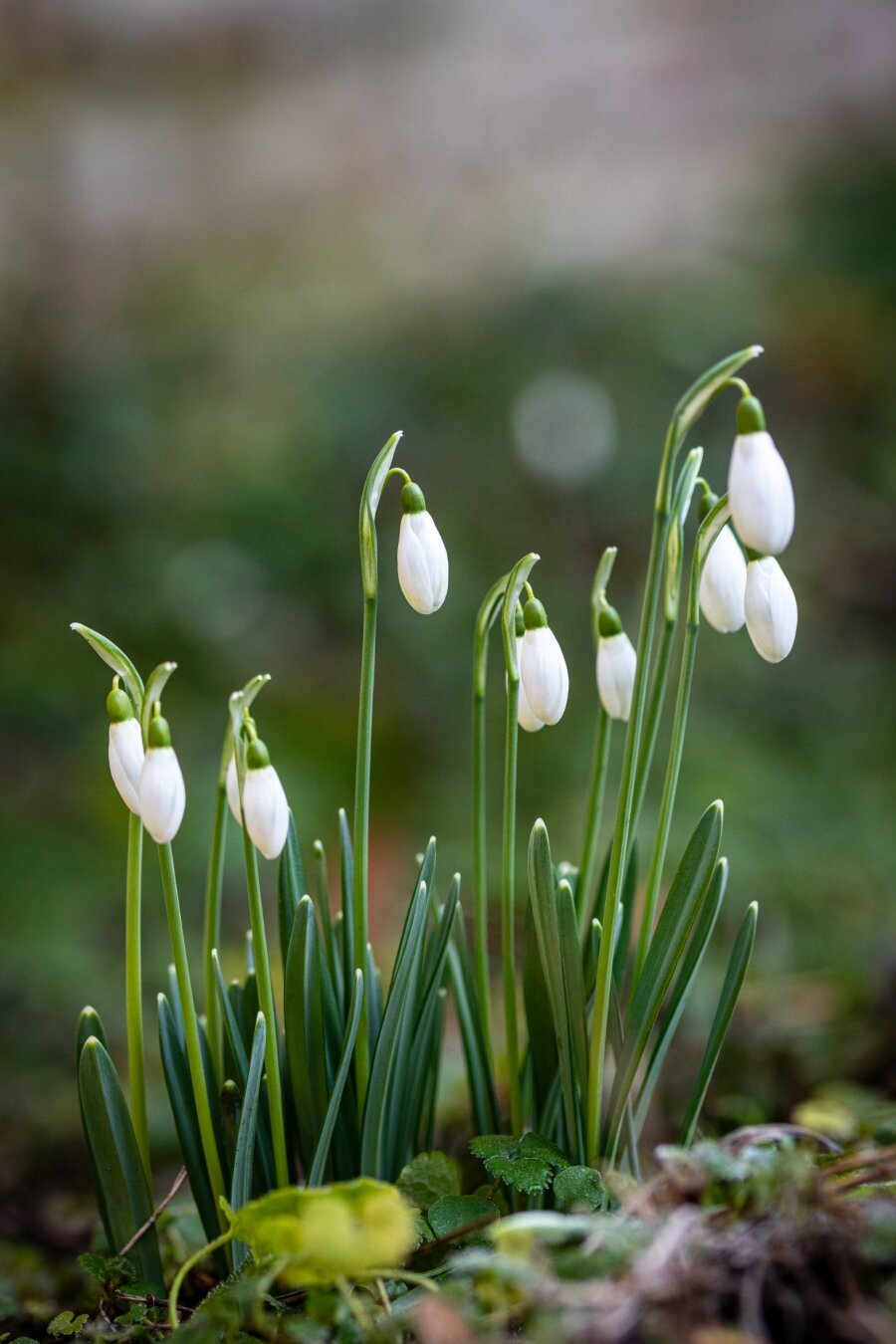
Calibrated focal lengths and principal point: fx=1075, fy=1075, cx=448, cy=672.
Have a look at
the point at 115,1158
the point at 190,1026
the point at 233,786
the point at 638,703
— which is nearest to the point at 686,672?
the point at 638,703

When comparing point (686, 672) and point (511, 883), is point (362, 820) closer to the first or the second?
point (511, 883)

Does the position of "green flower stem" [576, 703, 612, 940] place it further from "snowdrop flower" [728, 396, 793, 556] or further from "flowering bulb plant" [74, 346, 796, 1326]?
"snowdrop flower" [728, 396, 793, 556]

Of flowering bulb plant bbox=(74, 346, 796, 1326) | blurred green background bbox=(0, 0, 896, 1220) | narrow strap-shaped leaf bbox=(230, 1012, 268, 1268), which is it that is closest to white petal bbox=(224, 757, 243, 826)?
flowering bulb plant bbox=(74, 346, 796, 1326)

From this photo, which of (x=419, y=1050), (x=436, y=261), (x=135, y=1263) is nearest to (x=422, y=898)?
(x=419, y=1050)

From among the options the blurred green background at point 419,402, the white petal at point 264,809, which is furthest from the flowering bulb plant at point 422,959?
the blurred green background at point 419,402

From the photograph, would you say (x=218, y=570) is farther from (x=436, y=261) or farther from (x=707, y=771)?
(x=436, y=261)

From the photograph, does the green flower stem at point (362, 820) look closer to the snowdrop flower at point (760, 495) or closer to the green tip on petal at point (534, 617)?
the green tip on petal at point (534, 617)

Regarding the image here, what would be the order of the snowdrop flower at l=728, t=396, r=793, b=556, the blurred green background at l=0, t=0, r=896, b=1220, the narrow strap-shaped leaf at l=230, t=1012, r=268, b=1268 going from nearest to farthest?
the snowdrop flower at l=728, t=396, r=793, b=556 → the narrow strap-shaped leaf at l=230, t=1012, r=268, b=1268 → the blurred green background at l=0, t=0, r=896, b=1220
